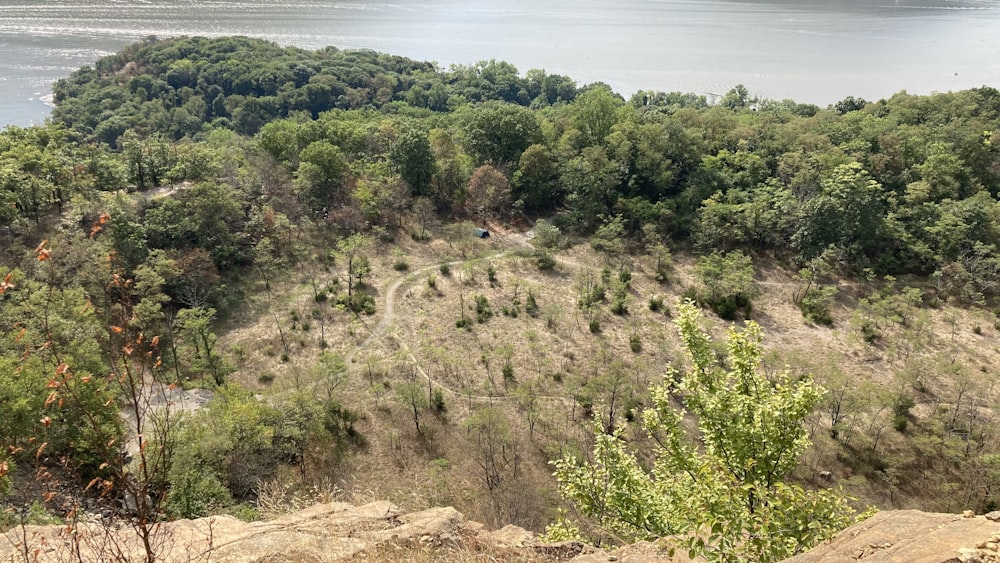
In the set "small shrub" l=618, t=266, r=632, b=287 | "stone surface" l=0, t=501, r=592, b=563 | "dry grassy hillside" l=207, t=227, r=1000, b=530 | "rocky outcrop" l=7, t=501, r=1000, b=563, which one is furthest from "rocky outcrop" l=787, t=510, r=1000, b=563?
"small shrub" l=618, t=266, r=632, b=287

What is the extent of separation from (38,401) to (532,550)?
44.1ft

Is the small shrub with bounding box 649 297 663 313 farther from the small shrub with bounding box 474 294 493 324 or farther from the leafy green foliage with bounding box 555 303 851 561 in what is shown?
the leafy green foliage with bounding box 555 303 851 561

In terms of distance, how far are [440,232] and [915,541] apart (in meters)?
31.6

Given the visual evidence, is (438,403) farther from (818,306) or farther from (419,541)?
(818,306)

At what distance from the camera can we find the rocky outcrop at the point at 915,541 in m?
5.78

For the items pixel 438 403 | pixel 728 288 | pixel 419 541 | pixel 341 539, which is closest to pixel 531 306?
pixel 438 403

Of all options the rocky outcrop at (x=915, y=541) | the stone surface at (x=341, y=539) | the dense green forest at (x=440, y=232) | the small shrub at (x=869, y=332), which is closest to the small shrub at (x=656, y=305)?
the dense green forest at (x=440, y=232)

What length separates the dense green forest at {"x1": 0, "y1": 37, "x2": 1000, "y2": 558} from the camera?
18.0m

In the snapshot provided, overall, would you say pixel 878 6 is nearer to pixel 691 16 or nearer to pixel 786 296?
pixel 691 16

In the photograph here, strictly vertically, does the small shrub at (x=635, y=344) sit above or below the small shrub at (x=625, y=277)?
below

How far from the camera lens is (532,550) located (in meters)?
8.88

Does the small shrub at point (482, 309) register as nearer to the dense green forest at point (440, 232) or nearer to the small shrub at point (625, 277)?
the dense green forest at point (440, 232)

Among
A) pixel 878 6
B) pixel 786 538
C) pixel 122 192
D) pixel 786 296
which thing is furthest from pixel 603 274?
pixel 878 6

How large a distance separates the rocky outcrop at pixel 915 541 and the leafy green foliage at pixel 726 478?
759mm
